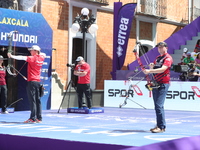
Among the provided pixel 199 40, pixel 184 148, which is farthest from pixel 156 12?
pixel 184 148

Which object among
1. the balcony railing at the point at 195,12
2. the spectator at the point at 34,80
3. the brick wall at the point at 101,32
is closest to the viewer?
the spectator at the point at 34,80

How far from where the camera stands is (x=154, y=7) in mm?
25469

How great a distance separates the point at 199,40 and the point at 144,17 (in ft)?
10.2

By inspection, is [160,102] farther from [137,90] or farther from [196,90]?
[137,90]

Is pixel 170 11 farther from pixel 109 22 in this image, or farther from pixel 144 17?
pixel 109 22

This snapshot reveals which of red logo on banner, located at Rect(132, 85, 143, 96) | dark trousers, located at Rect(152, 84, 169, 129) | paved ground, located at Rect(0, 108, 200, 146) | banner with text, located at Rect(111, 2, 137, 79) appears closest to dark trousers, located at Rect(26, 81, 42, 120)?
paved ground, located at Rect(0, 108, 200, 146)

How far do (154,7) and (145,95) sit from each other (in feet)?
24.5

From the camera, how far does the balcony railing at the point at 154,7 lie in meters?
24.9

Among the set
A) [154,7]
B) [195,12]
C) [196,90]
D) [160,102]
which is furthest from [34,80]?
[195,12]

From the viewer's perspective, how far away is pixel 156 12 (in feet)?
84.1

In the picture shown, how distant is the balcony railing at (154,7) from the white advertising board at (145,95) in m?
5.97

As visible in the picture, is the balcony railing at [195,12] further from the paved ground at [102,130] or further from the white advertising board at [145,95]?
the paved ground at [102,130]

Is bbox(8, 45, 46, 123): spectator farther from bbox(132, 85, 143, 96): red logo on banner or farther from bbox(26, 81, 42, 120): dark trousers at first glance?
bbox(132, 85, 143, 96): red logo on banner

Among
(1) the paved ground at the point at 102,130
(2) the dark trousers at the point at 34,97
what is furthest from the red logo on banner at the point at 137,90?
(2) the dark trousers at the point at 34,97
